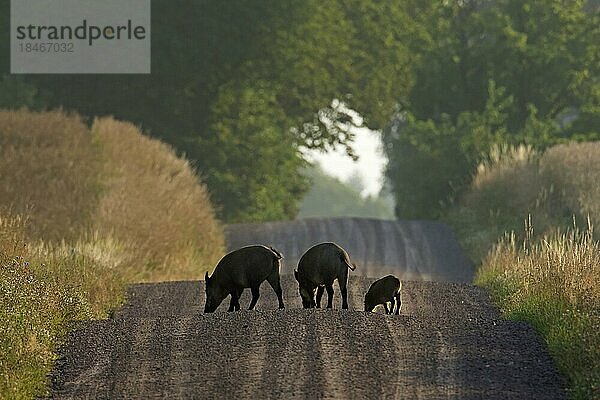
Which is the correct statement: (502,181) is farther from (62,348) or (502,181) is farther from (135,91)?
(62,348)

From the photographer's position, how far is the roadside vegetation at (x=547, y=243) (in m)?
13.4

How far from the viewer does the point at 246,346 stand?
13.6m

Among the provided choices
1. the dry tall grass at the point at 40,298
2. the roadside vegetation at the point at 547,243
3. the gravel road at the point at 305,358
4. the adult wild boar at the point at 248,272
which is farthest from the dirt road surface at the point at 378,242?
the gravel road at the point at 305,358

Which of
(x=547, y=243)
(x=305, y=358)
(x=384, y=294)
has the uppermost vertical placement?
(x=547, y=243)

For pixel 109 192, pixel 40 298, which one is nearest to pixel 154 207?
pixel 109 192

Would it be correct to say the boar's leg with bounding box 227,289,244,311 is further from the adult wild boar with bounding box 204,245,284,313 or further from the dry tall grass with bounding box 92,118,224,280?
the dry tall grass with bounding box 92,118,224,280

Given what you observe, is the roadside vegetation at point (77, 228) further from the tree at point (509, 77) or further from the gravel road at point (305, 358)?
the tree at point (509, 77)

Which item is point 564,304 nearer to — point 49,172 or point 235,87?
point 49,172

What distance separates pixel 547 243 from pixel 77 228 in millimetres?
9497

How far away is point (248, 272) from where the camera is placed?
16.9m

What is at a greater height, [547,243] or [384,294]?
[547,243]

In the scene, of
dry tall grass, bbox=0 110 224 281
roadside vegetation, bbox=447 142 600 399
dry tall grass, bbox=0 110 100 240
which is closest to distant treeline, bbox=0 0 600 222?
roadside vegetation, bbox=447 142 600 399

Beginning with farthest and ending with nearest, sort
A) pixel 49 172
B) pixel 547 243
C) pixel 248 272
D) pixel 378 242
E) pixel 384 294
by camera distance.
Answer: pixel 378 242 < pixel 49 172 < pixel 547 243 < pixel 384 294 < pixel 248 272

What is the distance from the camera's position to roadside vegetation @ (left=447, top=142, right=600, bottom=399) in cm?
1341
